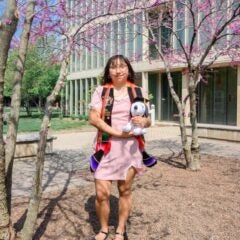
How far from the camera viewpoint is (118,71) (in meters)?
3.84

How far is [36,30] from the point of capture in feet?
20.0

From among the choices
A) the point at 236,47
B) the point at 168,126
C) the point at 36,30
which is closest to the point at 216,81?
the point at 168,126

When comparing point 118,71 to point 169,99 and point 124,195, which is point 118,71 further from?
point 169,99

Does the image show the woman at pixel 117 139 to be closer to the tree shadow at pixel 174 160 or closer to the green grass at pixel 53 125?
the tree shadow at pixel 174 160

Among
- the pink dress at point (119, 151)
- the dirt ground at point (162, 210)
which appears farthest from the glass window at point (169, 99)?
the pink dress at point (119, 151)

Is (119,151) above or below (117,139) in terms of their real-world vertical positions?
below

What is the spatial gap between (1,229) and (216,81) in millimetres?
16553

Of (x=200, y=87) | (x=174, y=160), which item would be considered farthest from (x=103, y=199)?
(x=200, y=87)

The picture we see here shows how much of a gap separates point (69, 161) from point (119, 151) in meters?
6.18

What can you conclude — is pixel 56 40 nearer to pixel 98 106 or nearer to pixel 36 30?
pixel 36 30

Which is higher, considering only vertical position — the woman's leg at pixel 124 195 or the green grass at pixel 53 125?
the woman's leg at pixel 124 195

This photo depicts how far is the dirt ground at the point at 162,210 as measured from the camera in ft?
14.8

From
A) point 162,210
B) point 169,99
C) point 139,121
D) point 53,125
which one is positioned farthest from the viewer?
point 53,125

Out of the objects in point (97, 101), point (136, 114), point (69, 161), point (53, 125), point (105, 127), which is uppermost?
point (97, 101)
